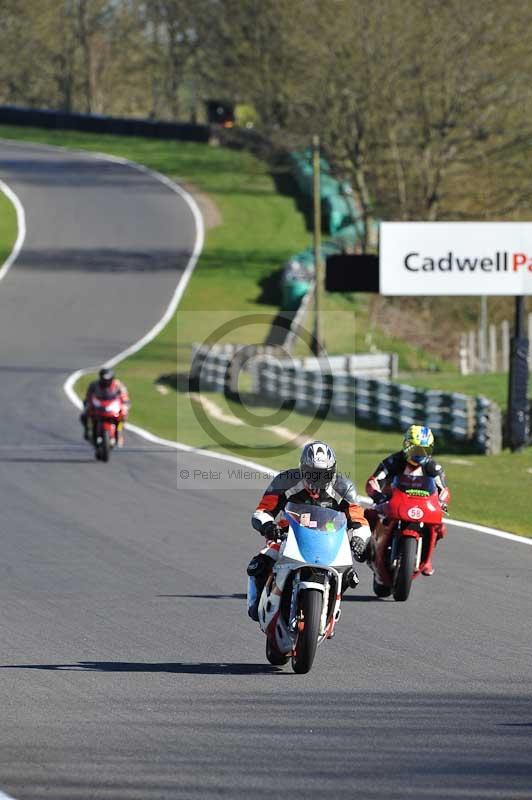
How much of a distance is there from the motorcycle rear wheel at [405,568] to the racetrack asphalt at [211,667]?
0.20 metres

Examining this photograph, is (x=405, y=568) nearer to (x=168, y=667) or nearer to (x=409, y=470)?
(x=409, y=470)

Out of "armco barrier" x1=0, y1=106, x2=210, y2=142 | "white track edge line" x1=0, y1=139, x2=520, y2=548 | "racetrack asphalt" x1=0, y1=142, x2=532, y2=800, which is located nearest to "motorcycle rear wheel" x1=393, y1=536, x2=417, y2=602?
"racetrack asphalt" x1=0, y1=142, x2=532, y2=800

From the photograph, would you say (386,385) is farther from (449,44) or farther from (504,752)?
(504,752)

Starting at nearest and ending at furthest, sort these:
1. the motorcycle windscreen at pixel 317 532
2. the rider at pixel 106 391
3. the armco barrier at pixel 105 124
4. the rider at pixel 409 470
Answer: the motorcycle windscreen at pixel 317 532 → the rider at pixel 409 470 → the rider at pixel 106 391 → the armco barrier at pixel 105 124

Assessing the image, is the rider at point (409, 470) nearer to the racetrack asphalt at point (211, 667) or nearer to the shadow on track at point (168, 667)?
the racetrack asphalt at point (211, 667)

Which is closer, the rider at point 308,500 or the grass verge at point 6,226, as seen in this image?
the rider at point 308,500

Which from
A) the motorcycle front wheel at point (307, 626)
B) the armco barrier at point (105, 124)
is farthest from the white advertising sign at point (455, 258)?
the armco barrier at point (105, 124)

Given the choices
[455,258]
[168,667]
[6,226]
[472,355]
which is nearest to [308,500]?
[168,667]

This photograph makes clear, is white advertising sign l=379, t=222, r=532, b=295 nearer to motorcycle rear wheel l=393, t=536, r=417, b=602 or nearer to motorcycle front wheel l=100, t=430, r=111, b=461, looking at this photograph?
motorcycle front wheel l=100, t=430, r=111, b=461

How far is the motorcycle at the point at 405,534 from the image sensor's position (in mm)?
12109

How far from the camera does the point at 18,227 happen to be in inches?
2281

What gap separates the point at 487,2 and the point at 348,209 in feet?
33.0

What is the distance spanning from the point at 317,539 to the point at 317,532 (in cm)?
5

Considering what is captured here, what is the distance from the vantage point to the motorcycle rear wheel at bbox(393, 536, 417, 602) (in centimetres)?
1206
